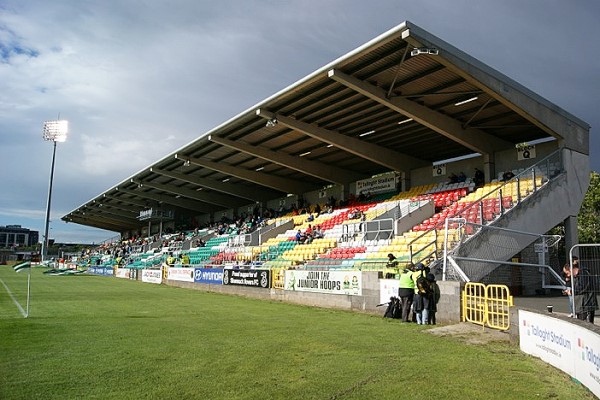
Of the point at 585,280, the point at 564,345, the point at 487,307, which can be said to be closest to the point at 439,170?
the point at 585,280

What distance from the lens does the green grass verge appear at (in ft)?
19.2

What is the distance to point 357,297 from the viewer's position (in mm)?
15641

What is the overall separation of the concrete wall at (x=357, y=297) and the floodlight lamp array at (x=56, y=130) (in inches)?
2059

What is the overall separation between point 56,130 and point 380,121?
5812cm

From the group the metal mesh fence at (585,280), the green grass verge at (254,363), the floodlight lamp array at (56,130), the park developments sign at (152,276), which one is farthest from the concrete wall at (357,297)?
the floodlight lamp array at (56,130)

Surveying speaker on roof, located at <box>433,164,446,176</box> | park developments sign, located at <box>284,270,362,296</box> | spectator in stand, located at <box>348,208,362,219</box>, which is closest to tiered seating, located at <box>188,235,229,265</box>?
spectator in stand, located at <box>348,208,362,219</box>

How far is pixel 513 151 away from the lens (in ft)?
84.9

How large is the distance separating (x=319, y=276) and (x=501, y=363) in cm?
1039

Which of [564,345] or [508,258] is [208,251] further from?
[564,345]

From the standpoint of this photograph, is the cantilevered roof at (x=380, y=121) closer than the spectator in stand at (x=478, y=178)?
Yes

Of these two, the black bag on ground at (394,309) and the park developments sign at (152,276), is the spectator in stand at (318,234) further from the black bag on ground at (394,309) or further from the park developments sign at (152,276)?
the black bag on ground at (394,309)

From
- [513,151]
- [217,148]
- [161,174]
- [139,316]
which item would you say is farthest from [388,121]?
[161,174]

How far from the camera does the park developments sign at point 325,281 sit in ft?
52.1

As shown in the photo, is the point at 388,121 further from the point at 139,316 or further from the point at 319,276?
the point at 139,316
